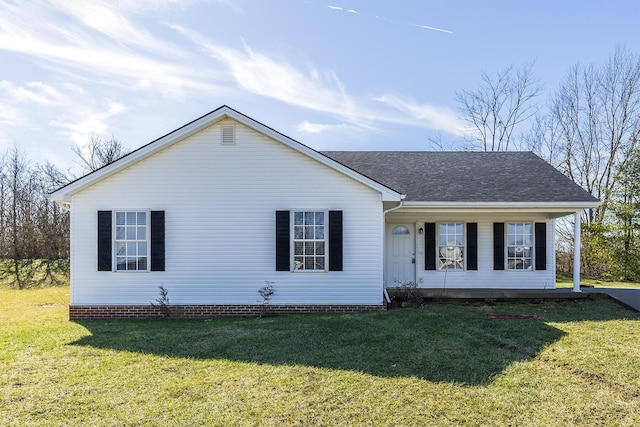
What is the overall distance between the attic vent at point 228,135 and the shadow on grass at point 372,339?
4253 mm

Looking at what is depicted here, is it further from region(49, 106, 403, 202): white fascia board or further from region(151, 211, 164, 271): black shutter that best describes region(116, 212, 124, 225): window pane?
region(49, 106, 403, 202): white fascia board

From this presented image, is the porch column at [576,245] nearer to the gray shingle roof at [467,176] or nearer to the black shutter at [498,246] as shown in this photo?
the gray shingle roof at [467,176]

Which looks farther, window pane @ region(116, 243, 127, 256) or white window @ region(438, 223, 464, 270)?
white window @ region(438, 223, 464, 270)

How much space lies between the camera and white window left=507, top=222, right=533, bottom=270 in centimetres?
1230

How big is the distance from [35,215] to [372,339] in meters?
28.2

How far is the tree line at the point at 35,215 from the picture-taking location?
77.8 feet

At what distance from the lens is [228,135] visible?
979 centimetres

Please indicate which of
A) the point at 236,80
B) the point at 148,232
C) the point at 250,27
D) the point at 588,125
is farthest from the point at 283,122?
the point at 588,125

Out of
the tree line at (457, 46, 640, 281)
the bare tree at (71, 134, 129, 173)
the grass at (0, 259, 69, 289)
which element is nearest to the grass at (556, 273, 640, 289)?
the tree line at (457, 46, 640, 281)

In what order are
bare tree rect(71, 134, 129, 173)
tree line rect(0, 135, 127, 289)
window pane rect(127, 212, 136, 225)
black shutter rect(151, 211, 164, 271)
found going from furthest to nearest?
bare tree rect(71, 134, 129, 173) < tree line rect(0, 135, 127, 289) < window pane rect(127, 212, 136, 225) < black shutter rect(151, 211, 164, 271)

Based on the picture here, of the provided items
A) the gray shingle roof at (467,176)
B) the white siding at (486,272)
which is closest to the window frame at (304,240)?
the gray shingle roof at (467,176)

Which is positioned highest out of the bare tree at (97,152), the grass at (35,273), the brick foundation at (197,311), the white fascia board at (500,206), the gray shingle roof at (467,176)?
the bare tree at (97,152)

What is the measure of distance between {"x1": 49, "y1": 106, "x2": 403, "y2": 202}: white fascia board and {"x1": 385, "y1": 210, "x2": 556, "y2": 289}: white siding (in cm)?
301

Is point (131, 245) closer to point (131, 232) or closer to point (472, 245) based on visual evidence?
point (131, 232)
